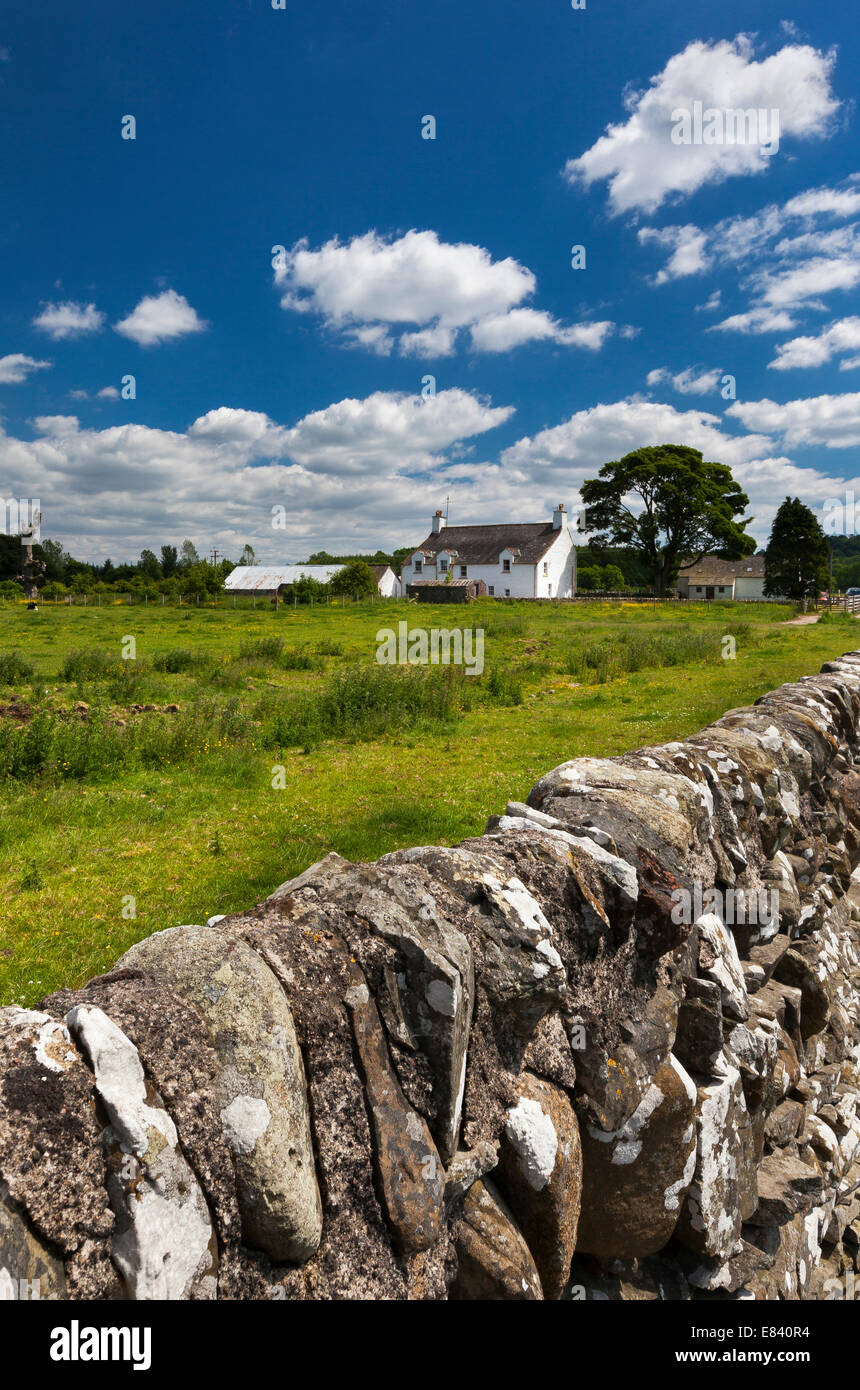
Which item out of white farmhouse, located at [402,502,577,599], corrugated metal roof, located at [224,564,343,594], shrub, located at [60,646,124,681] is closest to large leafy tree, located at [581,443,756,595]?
white farmhouse, located at [402,502,577,599]

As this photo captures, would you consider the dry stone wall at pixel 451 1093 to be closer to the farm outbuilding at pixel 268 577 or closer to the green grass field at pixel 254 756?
the green grass field at pixel 254 756

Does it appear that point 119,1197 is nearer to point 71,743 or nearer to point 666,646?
point 71,743

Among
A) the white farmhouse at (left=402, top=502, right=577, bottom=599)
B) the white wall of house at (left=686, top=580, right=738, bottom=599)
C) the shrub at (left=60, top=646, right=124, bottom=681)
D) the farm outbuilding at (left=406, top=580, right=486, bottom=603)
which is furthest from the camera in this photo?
the white wall of house at (left=686, top=580, right=738, bottom=599)

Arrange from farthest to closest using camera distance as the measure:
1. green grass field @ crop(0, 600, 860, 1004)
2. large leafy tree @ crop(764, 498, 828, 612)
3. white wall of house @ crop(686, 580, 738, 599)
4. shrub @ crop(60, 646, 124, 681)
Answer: white wall of house @ crop(686, 580, 738, 599) → large leafy tree @ crop(764, 498, 828, 612) → shrub @ crop(60, 646, 124, 681) → green grass field @ crop(0, 600, 860, 1004)

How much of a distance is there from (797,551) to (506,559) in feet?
87.9

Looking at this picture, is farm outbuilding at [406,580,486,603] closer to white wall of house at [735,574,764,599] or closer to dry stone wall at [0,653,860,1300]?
white wall of house at [735,574,764,599]

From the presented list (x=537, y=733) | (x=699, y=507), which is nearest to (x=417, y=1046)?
(x=537, y=733)

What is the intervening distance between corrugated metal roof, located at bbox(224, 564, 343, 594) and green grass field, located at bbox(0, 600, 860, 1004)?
59980 millimetres

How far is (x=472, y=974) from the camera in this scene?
2.42 metres

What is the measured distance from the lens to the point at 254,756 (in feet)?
33.7

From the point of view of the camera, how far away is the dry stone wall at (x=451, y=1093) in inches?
65.3

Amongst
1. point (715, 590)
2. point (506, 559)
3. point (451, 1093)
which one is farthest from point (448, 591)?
point (451, 1093)

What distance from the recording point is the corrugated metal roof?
82.1 metres
